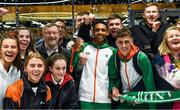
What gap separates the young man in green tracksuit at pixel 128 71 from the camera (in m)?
3.57

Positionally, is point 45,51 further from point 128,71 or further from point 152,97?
point 152,97

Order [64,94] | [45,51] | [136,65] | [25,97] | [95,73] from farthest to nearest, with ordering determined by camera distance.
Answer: [45,51]
[95,73]
[136,65]
[64,94]
[25,97]

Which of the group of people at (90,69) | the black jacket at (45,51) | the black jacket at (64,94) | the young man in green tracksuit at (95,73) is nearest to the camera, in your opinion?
the group of people at (90,69)

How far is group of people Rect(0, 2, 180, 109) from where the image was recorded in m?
3.31

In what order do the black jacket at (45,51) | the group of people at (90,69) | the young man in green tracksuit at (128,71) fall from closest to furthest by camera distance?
the group of people at (90,69) < the young man in green tracksuit at (128,71) < the black jacket at (45,51)

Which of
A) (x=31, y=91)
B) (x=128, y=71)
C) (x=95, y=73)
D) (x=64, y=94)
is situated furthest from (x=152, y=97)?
(x=31, y=91)

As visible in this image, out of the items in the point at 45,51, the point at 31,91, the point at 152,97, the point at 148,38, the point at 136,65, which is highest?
the point at 148,38

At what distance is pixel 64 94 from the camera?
3.49 metres

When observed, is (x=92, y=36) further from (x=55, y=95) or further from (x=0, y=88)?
(x=0, y=88)

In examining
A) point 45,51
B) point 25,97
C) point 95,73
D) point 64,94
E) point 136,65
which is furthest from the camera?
point 45,51

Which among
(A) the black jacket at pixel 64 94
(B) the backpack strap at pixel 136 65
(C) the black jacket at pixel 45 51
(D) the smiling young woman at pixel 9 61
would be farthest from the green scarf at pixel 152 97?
(D) the smiling young woman at pixel 9 61

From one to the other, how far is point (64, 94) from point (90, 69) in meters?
0.51

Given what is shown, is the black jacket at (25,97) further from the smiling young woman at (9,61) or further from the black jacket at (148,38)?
the black jacket at (148,38)

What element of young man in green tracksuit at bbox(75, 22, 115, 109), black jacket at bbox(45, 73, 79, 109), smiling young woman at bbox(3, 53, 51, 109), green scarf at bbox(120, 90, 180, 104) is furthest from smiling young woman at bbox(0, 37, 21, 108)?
green scarf at bbox(120, 90, 180, 104)
